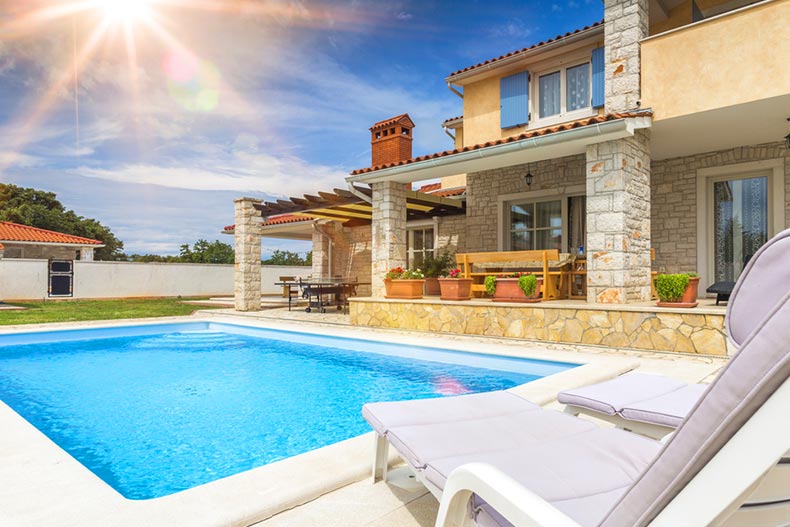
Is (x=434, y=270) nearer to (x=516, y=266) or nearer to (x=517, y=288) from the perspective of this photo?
(x=516, y=266)

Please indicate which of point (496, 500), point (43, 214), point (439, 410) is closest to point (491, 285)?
point (439, 410)

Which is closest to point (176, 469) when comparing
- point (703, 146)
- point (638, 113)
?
point (638, 113)

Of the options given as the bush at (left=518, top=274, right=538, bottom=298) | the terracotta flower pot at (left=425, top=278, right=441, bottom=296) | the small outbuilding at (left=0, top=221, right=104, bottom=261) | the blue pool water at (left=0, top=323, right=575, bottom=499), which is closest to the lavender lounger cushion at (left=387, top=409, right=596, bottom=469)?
the blue pool water at (left=0, top=323, right=575, bottom=499)

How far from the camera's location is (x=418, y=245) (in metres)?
14.8

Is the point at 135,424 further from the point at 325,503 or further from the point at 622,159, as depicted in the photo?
the point at 622,159

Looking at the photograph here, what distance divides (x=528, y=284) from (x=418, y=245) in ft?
22.6

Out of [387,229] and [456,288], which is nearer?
[456,288]

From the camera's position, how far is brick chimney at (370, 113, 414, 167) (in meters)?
13.7

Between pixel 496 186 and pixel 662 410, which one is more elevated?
pixel 496 186

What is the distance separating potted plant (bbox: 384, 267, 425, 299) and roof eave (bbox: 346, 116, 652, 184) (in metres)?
2.18

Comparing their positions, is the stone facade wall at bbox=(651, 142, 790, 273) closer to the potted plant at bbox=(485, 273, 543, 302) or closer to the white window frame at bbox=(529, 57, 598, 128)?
the white window frame at bbox=(529, 57, 598, 128)

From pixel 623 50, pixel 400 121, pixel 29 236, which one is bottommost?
pixel 29 236

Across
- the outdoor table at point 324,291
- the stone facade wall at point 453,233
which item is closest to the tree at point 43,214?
the outdoor table at point 324,291

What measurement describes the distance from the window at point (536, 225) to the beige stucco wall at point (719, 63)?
3.41m
